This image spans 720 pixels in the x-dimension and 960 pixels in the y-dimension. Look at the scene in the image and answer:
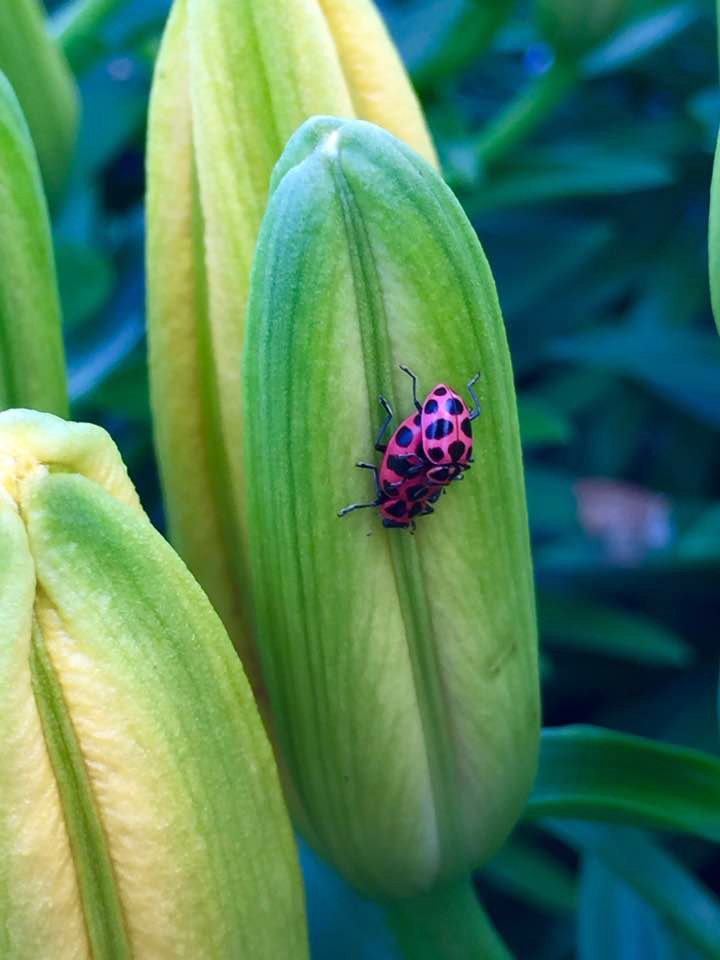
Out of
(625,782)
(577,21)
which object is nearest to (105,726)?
(625,782)

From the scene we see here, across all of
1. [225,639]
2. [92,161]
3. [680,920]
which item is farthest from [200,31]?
[92,161]

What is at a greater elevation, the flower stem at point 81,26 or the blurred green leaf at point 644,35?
the flower stem at point 81,26

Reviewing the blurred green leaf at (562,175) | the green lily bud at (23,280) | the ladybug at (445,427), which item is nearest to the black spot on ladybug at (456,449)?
the ladybug at (445,427)

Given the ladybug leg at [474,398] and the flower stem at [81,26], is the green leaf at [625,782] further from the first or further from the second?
the flower stem at [81,26]

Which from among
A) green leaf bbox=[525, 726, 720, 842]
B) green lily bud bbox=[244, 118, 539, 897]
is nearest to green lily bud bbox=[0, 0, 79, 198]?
green lily bud bbox=[244, 118, 539, 897]

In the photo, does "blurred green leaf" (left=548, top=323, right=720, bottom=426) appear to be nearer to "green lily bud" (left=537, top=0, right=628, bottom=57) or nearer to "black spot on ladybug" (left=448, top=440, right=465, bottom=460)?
"green lily bud" (left=537, top=0, right=628, bottom=57)

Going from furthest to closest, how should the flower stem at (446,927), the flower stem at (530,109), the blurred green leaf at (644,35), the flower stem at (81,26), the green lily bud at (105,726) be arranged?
the blurred green leaf at (644,35)
the flower stem at (530,109)
the flower stem at (81,26)
the flower stem at (446,927)
the green lily bud at (105,726)

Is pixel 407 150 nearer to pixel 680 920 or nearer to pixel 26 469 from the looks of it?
pixel 26 469
